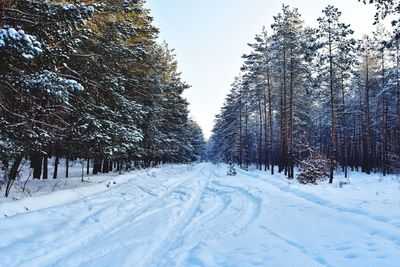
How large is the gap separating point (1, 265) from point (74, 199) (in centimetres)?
635

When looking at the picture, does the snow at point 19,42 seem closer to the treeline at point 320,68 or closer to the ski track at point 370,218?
the ski track at point 370,218

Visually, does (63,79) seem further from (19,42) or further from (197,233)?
(197,233)

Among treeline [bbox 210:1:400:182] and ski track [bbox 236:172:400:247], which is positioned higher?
treeline [bbox 210:1:400:182]

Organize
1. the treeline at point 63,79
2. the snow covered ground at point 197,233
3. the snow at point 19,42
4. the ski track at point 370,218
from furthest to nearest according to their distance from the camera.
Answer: the treeline at point 63,79
the snow at point 19,42
the ski track at point 370,218
the snow covered ground at point 197,233

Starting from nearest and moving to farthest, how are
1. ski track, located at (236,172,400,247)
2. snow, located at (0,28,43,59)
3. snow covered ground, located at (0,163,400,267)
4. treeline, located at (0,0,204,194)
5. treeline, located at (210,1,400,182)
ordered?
1. snow covered ground, located at (0,163,400,267)
2. ski track, located at (236,172,400,247)
3. snow, located at (0,28,43,59)
4. treeline, located at (0,0,204,194)
5. treeline, located at (210,1,400,182)

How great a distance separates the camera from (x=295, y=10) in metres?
29.0

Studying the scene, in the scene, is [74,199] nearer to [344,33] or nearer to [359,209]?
[359,209]

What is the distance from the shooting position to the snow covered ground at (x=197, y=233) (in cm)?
511

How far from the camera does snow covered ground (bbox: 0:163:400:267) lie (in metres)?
5.11

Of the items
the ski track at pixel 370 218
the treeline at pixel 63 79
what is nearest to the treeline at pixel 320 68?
the ski track at pixel 370 218

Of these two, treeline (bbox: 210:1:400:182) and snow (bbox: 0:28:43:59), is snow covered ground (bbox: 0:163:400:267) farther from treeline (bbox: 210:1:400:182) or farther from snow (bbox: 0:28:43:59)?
treeline (bbox: 210:1:400:182)

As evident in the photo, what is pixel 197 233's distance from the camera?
22.2 feet

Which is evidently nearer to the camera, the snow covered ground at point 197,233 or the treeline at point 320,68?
the snow covered ground at point 197,233

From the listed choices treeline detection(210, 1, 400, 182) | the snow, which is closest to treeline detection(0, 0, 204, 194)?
the snow
